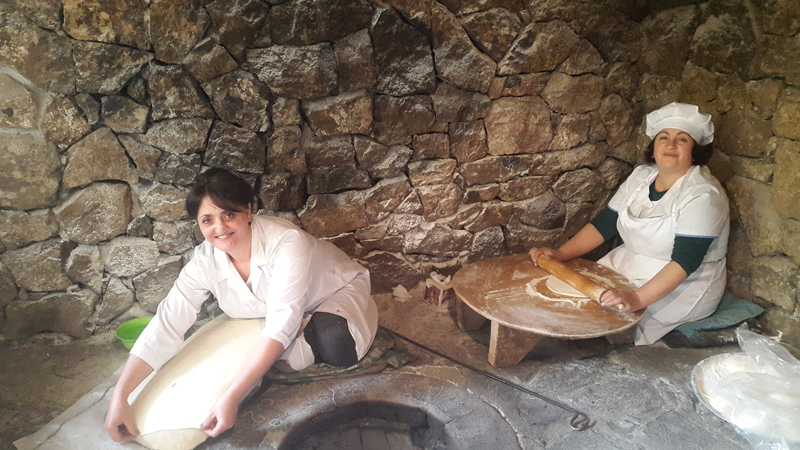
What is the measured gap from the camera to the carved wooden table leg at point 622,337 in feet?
8.36

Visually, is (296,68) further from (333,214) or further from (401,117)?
(333,214)

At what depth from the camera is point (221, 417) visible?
1.86 metres

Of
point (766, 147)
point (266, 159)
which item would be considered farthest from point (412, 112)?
point (766, 147)

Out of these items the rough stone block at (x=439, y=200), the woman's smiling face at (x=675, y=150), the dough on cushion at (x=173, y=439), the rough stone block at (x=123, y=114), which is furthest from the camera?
the rough stone block at (x=439, y=200)

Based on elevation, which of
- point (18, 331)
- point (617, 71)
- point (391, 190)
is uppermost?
point (617, 71)

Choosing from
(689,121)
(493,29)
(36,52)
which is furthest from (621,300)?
(36,52)

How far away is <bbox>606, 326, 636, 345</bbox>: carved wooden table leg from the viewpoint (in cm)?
255

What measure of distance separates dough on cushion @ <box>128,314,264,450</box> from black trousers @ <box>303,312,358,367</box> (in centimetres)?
26

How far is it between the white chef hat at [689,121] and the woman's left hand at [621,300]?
892mm

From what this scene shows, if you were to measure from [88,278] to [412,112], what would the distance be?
6.50 ft

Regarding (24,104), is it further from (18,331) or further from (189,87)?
(18,331)

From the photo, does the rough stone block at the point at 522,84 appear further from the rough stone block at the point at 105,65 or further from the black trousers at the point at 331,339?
the rough stone block at the point at 105,65

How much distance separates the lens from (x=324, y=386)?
2.27 m

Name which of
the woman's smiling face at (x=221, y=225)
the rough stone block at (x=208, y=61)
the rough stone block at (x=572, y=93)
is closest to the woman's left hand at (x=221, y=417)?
the woman's smiling face at (x=221, y=225)
